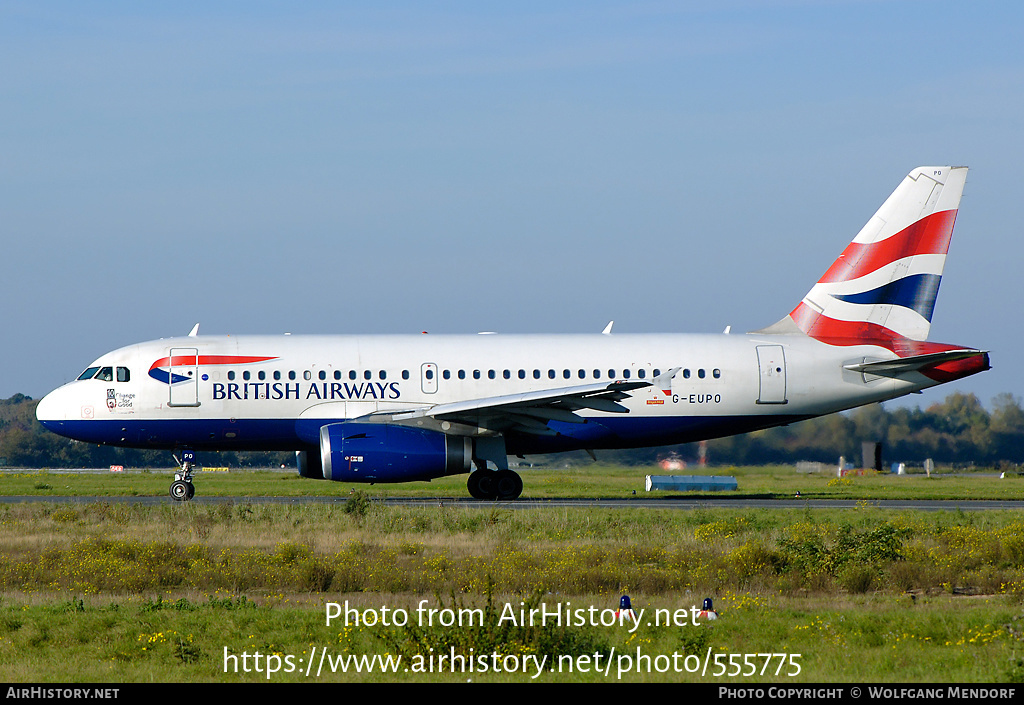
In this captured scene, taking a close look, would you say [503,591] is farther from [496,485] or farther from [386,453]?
[496,485]

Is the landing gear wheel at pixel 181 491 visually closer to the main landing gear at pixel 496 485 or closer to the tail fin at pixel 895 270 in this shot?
the main landing gear at pixel 496 485

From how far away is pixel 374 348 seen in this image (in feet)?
85.6

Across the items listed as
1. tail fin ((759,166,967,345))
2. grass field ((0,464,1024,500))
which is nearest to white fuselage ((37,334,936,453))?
tail fin ((759,166,967,345))

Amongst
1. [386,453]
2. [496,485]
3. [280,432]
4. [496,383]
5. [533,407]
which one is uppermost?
[496,383]

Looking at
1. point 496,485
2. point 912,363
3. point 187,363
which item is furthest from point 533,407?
point 912,363

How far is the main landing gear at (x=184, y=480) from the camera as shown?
25812 mm

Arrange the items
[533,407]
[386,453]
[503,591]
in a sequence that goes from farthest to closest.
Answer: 1. [533,407]
2. [386,453]
3. [503,591]

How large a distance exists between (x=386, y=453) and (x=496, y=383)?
11.9 feet

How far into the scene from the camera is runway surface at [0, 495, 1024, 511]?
77.4 ft

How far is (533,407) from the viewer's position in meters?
24.1

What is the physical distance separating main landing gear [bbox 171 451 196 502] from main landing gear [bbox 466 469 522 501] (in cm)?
665

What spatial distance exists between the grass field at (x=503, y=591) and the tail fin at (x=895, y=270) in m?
6.20
